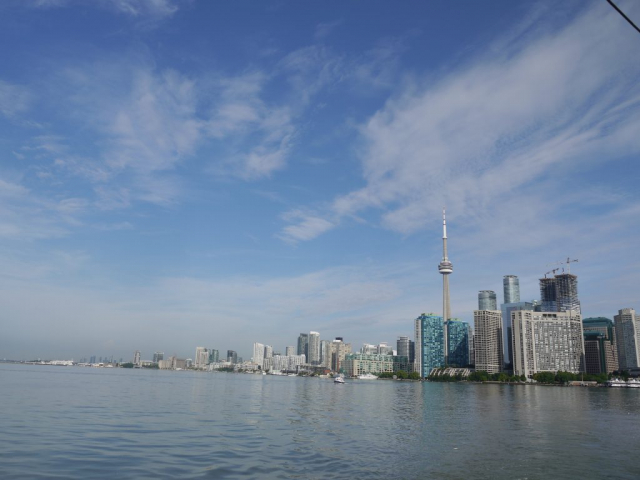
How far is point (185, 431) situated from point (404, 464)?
1907 cm

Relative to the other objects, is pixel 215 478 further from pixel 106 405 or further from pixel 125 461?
pixel 106 405

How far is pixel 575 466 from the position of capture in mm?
30312

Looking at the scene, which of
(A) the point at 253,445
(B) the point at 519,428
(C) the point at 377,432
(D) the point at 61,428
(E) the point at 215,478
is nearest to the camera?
(E) the point at 215,478

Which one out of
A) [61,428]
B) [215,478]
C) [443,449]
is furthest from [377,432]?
[61,428]

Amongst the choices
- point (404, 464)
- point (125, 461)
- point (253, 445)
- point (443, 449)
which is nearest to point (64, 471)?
point (125, 461)

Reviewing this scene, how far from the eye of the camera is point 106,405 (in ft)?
188

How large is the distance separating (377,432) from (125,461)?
22988mm

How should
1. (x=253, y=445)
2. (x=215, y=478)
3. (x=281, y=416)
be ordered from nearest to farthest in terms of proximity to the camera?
1. (x=215, y=478)
2. (x=253, y=445)
3. (x=281, y=416)

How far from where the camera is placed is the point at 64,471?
81.7 ft

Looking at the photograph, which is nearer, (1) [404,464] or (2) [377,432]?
(1) [404,464]

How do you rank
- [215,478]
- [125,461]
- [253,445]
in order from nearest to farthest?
[215,478] < [125,461] < [253,445]

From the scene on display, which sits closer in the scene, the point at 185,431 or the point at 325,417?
the point at 185,431

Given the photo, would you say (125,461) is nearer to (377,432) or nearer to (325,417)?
(377,432)

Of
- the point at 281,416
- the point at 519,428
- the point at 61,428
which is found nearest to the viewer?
the point at 61,428
